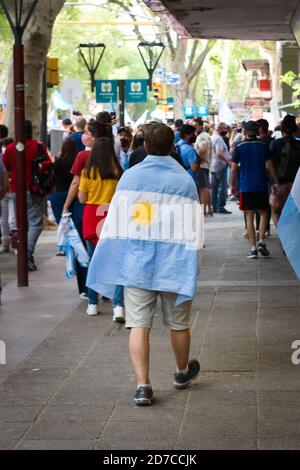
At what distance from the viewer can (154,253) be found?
6.99 meters

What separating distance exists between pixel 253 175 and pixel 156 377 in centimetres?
727

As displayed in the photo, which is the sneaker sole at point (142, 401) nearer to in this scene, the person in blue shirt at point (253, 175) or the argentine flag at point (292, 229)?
the argentine flag at point (292, 229)

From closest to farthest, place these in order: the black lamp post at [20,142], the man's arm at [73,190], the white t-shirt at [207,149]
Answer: the man's arm at [73,190] → the black lamp post at [20,142] → the white t-shirt at [207,149]

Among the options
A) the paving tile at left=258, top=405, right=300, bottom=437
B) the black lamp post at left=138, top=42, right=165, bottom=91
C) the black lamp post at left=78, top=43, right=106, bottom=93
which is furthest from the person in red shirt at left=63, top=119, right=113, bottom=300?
the black lamp post at left=138, top=42, right=165, bottom=91

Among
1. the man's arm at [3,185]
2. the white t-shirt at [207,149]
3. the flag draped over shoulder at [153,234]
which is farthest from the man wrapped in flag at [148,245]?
the white t-shirt at [207,149]

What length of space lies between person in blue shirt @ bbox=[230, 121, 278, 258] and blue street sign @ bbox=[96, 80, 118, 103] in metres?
14.0

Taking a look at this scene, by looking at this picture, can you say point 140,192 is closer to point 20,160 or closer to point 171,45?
point 20,160

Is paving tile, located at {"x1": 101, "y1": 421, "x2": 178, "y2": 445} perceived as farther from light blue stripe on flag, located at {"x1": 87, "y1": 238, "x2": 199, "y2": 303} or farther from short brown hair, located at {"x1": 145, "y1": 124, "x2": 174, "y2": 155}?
short brown hair, located at {"x1": 145, "y1": 124, "x2": 174, "y2": 155}

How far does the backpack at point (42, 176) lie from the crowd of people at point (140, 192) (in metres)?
0.12

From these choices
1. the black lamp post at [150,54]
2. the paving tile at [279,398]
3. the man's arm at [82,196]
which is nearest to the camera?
the paving tile at [279,398]

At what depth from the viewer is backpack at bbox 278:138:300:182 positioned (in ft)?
47.7

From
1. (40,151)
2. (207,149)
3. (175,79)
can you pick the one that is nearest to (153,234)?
(40,151)

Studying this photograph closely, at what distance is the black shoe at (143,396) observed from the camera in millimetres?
Result: 6848
